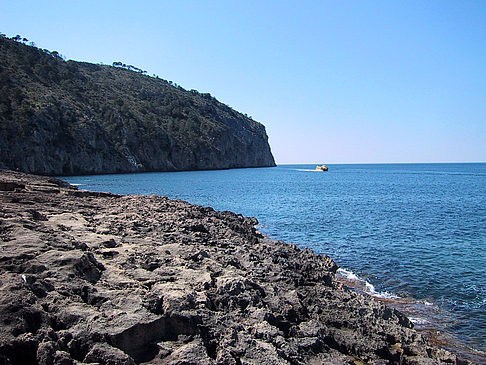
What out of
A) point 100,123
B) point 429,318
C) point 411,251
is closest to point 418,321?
point 429,318

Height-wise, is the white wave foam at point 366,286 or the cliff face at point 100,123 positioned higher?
the cliff face at point 100,123

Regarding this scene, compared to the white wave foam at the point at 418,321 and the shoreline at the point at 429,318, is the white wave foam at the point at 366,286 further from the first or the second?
the white wave foam at the point at 418,321

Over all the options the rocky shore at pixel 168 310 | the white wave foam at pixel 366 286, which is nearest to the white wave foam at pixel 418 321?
the white wave foam at pixel 366 286

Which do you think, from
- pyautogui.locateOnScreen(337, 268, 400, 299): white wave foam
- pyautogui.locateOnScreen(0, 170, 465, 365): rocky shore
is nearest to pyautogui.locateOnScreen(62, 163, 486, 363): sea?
pyautogui.locateOnScreen(337, 268, 400, 299): white wave foam

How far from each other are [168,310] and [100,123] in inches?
4162

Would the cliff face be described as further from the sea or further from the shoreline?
the shoreline

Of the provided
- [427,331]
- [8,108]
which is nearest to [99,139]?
[8,108]

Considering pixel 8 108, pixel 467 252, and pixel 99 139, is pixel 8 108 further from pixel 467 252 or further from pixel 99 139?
pixel 467 252

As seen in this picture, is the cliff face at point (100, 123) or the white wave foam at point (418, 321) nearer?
the white wave foam at point (418, 321)

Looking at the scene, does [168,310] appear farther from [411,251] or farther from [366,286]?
[411,251]

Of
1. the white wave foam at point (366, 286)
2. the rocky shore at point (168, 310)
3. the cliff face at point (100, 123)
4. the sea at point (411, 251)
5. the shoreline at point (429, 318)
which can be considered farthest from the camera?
the cliff face at point (100, 123)

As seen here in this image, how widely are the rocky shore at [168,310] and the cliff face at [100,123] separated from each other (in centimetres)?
6006

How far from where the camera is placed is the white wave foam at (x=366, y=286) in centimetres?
1542

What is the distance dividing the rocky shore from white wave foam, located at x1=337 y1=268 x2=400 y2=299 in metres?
3.83
